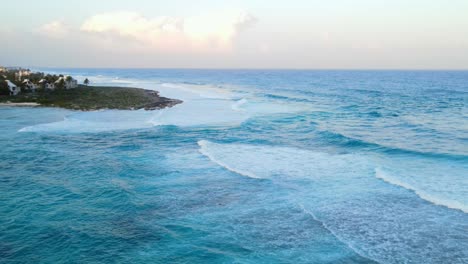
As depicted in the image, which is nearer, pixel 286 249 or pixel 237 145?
pixel 286 249

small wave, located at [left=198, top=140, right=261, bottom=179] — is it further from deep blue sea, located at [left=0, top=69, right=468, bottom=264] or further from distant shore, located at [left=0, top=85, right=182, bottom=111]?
distant shore, located at [left=0, top=85, right=182, bottom=111]

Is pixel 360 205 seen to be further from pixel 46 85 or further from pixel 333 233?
pixel 46 85

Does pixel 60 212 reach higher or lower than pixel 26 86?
lower

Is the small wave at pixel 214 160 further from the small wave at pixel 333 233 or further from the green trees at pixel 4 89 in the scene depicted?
the green trees at pixel 4 89

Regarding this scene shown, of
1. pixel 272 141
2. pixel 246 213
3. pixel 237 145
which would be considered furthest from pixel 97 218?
pixel 272 141

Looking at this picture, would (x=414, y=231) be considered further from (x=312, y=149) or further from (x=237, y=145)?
(x=237, y=145)

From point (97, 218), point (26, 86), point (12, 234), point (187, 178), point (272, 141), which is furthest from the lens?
point (26, 86)
